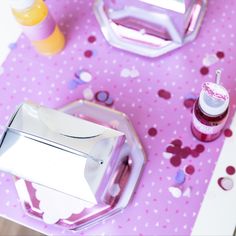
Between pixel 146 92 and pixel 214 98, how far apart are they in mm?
160

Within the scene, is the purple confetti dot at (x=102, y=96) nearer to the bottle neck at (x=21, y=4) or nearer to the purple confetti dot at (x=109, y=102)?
the purple confetti dot at (x=109, y=102)

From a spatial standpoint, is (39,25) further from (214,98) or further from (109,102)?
(214,98)

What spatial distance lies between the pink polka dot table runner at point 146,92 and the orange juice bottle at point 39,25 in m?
0.02

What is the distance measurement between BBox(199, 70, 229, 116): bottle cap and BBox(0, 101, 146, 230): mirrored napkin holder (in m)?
0.12

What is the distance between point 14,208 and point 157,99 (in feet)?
0.88

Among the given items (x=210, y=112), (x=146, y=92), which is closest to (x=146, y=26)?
(x=146, y=92)

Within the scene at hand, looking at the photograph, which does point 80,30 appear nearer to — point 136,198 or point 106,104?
point 106,104

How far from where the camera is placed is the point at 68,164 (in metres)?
0.55

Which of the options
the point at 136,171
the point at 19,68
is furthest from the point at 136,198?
the point at 19,68

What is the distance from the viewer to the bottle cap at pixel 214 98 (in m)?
0.53

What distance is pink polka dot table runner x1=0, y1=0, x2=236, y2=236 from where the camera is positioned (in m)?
0.63

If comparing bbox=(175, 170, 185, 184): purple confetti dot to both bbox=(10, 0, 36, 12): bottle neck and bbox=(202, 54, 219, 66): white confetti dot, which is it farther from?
bbox=(10, 0, 36, 12): bottle neck

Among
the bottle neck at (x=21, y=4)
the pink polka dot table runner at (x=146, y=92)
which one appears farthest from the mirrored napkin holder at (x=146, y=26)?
→ the bottle neck at (x=21, y=4)

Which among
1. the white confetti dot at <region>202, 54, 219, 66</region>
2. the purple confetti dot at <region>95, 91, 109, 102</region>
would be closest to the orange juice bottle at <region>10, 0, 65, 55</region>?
the purple confetti dot at <region>95, 91, 109, 102</region>
